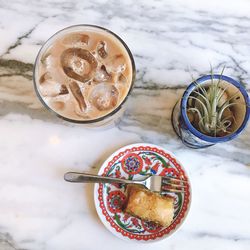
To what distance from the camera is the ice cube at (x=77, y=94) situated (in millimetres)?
999

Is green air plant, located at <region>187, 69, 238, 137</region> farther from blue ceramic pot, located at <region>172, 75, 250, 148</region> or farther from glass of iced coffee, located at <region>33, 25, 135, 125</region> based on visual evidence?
glass of iced coffee, located at <region>33, 25, 135, 125</region>

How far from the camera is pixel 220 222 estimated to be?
111 cm

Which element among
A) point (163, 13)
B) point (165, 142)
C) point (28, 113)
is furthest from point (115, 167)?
point (163, 13)

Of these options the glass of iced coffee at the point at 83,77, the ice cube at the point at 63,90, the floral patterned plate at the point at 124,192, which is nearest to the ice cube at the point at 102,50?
the glass of iced coffee at the point at 83,77

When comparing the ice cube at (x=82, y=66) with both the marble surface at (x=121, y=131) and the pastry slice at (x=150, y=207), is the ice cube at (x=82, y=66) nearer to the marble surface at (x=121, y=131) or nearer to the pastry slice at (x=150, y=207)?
the marble surface at (x=121, y=131)

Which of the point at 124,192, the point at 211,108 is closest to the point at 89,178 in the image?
the point at 124,192

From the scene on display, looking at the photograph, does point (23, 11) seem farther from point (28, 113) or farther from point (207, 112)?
point (207, 112)

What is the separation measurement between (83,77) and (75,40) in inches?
3.4

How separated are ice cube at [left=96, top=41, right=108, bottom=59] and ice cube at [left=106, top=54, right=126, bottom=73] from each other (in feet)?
0.06

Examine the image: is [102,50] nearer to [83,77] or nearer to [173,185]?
[83,77]

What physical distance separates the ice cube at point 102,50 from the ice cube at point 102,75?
30 mm

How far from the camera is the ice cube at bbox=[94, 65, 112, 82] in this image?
1.01 metres

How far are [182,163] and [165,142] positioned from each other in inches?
2.5

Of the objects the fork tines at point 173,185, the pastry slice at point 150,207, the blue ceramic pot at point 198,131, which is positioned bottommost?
the pastry slice at point 150,207
